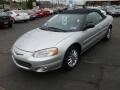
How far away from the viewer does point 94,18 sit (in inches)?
247

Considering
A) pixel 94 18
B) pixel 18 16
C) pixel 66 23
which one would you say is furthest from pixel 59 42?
pixel 18 16

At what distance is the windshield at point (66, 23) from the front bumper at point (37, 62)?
129 cm

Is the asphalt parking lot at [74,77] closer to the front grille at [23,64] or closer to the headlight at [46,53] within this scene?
the front grille at [23,64]

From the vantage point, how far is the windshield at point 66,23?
5.39 m

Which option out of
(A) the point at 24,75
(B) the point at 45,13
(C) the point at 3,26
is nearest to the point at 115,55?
(A) the point at 24,75

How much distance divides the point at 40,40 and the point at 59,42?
0.55 meters

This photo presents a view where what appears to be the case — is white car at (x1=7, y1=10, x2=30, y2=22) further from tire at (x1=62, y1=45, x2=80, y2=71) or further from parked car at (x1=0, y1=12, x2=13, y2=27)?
tire at (x1=62, y1=45, x2=80, y2=71)

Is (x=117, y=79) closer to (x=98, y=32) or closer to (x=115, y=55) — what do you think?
(x=115, y=55)

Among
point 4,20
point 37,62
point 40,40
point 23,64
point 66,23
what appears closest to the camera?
point 37,62

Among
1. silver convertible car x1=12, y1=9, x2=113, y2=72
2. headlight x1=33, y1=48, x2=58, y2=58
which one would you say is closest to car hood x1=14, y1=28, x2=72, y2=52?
silver convertible car x1=12, y1=9, x2=113, y2=72

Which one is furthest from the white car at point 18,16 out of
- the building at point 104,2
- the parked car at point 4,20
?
the building at point 104,2

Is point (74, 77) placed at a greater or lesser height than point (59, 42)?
lesser

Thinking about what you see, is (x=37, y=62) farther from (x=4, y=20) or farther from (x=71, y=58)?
(x=4, y=20)

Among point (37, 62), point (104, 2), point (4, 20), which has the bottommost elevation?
point (37, 62)
